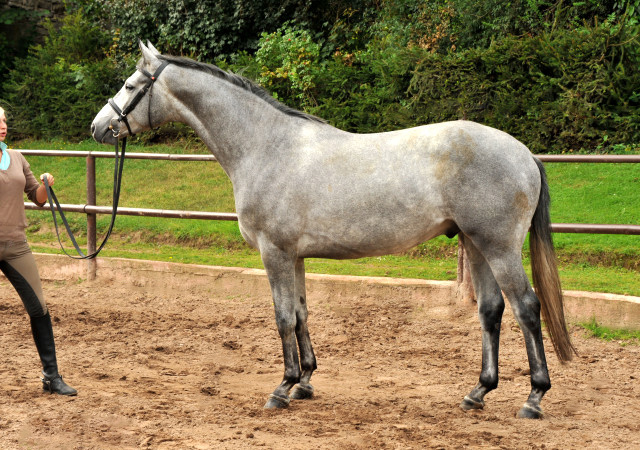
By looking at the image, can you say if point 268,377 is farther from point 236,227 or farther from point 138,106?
point 236,227

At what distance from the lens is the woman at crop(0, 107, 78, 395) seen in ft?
13.6

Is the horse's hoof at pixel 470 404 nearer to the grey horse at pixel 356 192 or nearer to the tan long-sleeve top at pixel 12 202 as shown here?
the grey horse at pixel 356 192

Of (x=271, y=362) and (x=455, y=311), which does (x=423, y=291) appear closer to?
(x=455, y=311)

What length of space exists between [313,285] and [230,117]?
97.5 inches

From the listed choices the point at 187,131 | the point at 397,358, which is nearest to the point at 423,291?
the point at 397,358

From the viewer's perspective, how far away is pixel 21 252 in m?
4.20

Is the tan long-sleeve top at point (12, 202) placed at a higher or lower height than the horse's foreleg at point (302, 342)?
higher

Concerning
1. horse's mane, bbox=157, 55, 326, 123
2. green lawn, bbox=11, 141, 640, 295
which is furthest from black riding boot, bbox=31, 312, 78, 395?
green lawn, bbox=11, 141, 640, 295

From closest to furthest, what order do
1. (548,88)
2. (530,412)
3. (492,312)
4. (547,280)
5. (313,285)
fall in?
(530,412) < (547,280) < (492,312) < (313,285) < (548,88)

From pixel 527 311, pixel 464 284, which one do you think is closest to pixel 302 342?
pixel 527 311

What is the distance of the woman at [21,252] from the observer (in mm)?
4133

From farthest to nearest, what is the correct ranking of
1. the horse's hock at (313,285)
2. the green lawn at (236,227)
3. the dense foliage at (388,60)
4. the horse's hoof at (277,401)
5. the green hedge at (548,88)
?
the dense foliage at (388,60)
the green hedge at (548,88)
the green lawn at (236,227)
the horse's hock at (313,285)
the horse's hoof at (277,401)

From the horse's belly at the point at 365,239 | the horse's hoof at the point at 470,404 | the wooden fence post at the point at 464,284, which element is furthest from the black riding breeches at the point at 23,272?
the wooden fence post at the point at 464,284

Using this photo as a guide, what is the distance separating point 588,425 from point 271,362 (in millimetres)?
2258
